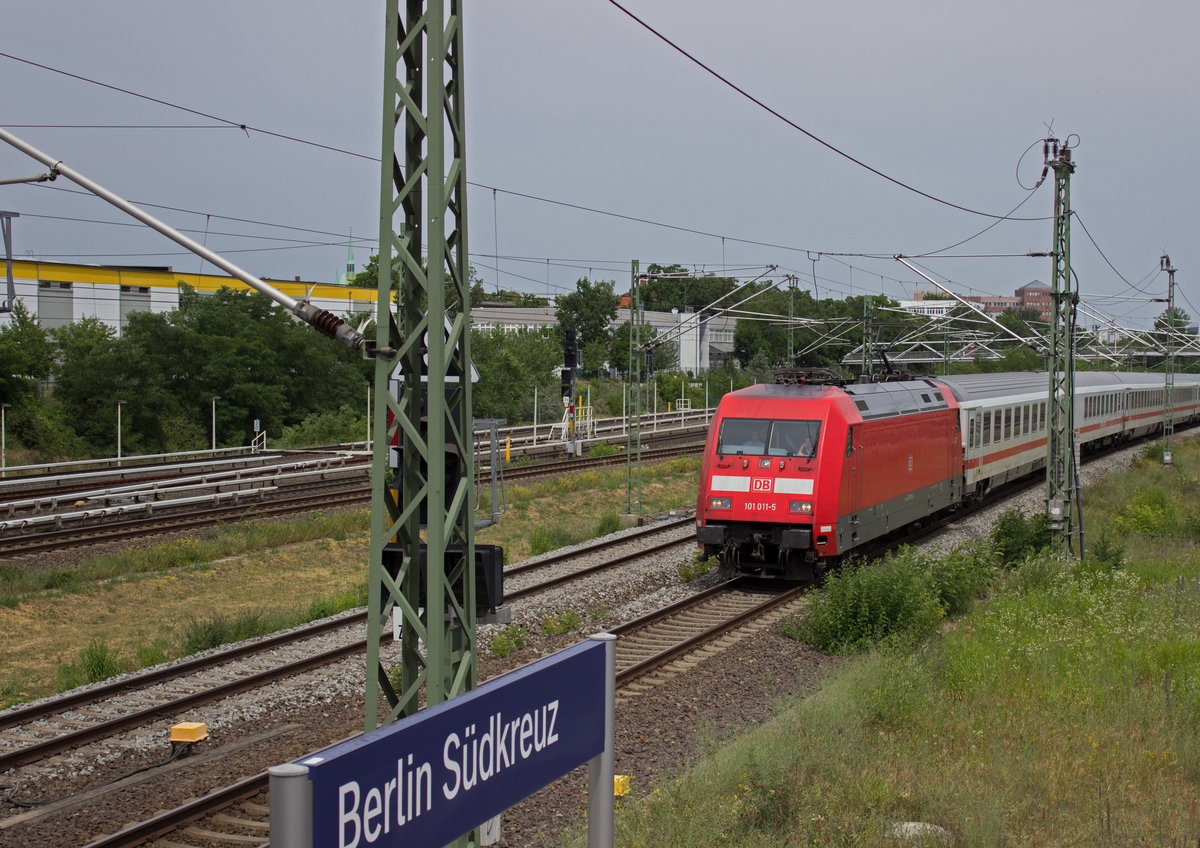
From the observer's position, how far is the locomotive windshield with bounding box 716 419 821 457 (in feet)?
49.4

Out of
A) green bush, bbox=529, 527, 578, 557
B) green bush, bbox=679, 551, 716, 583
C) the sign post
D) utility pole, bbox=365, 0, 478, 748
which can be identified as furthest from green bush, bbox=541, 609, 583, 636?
the sign post

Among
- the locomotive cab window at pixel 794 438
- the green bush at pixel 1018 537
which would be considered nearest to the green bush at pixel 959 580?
the green bush at pixel 1018 537

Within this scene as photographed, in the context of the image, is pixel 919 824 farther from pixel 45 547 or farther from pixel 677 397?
pixel 677 397

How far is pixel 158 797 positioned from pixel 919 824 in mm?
5591

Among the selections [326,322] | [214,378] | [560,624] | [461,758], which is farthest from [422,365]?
[214,378]

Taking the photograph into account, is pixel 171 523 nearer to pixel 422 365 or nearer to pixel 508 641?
pixel 508 641

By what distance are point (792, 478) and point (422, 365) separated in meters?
9.90

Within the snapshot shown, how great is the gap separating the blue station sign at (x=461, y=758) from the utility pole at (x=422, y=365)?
1.39 meters

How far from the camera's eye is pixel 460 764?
10.00ft

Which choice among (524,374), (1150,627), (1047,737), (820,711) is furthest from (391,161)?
(524,374)

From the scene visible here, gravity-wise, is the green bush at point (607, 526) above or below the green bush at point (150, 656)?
above

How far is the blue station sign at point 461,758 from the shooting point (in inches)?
102

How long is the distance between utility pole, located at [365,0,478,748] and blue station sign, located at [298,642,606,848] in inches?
54.6

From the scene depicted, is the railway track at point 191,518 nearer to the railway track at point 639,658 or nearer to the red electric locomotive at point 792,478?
the red electric locomotive at point 792,478
